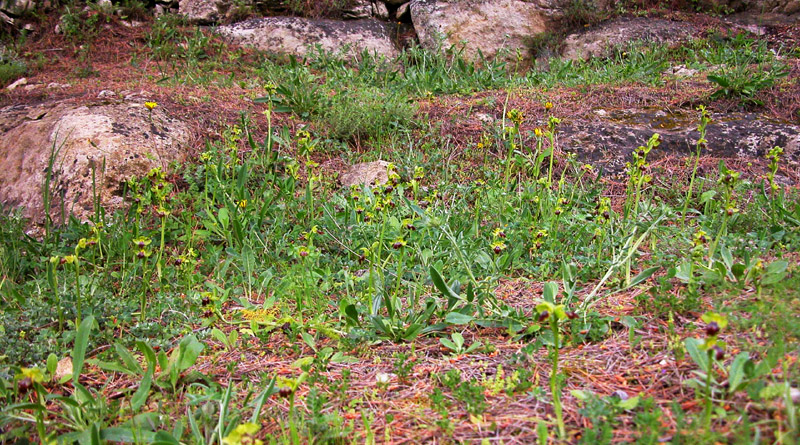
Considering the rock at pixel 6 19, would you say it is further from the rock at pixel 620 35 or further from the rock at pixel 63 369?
the rock at pixel 620 35

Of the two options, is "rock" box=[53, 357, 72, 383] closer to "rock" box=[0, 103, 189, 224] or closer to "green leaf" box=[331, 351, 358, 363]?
"green leaf" box=[331, 351, 358, 363]

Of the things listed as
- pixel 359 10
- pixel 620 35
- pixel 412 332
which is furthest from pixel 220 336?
pixel 620 35

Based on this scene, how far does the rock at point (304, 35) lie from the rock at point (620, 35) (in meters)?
2.42

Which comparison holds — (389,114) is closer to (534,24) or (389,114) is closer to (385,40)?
(385,40)

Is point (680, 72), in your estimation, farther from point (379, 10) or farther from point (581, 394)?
point (581, 394)

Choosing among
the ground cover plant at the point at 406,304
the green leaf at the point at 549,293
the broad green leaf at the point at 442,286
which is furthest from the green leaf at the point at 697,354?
the broad green leaf at the point at 442,286

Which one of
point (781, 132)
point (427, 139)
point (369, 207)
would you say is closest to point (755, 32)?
point (781, 132)

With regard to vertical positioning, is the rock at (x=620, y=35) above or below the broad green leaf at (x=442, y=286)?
above

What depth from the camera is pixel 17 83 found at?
224 inches

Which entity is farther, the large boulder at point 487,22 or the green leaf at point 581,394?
the large boulder at point 487,22

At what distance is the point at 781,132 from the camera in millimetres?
4371

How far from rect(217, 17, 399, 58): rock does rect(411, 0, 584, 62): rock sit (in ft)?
2.10

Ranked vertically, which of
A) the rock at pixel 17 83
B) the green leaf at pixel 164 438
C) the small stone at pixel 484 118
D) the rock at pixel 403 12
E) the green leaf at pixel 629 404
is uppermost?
the rock at pixel 403 12

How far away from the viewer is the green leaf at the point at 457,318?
2.17 metres
